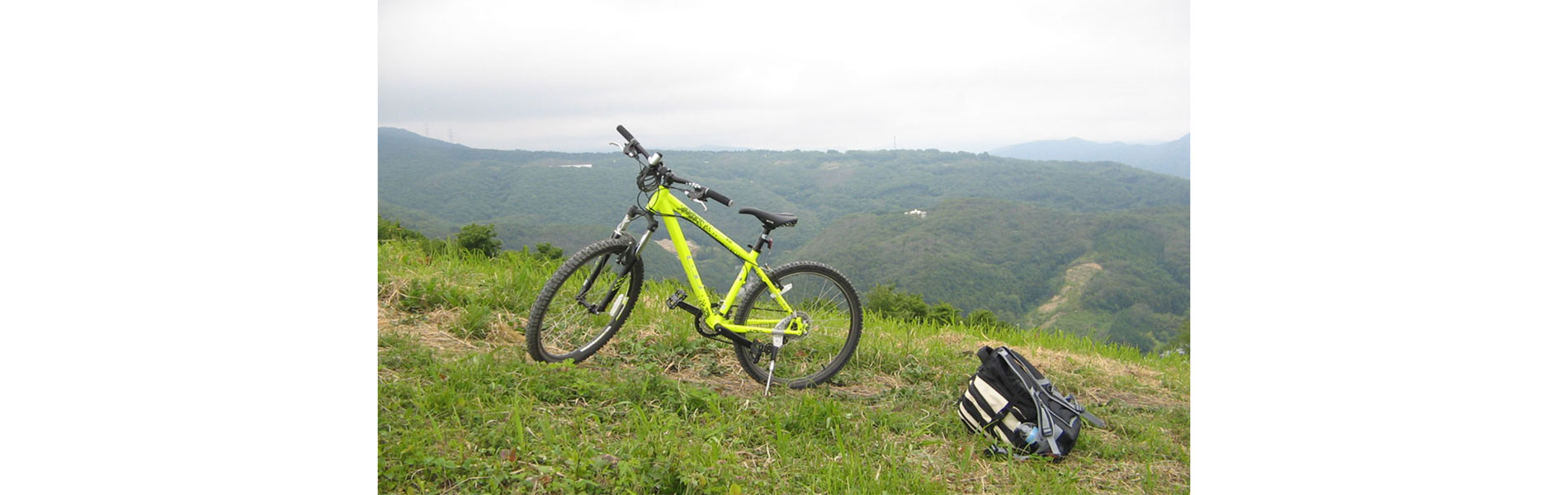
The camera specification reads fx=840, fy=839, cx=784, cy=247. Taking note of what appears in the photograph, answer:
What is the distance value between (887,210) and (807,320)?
6248mm

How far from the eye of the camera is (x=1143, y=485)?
2.77 metres

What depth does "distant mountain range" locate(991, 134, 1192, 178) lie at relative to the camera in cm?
985

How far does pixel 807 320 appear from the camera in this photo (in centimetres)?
336

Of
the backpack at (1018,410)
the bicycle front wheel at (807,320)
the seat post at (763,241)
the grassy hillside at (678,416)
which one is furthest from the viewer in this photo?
the bicycle front wheel at (807,320)

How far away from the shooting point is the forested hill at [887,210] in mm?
5359

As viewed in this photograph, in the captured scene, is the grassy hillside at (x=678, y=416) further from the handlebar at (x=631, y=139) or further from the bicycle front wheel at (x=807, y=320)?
the handlebar at (x=631, y=139)

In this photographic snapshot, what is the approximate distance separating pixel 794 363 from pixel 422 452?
5.62 feet

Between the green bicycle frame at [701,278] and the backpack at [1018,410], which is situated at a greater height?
the green bicycle frame at [701,278]

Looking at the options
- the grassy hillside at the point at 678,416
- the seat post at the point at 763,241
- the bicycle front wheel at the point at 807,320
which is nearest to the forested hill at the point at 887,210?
the seat post at the point at 763,241

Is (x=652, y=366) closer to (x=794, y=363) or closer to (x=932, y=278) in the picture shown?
(x=794, y=363)

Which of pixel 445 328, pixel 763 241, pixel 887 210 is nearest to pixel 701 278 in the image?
pixel 763 241

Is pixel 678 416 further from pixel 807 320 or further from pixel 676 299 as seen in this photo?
pixel 807 320

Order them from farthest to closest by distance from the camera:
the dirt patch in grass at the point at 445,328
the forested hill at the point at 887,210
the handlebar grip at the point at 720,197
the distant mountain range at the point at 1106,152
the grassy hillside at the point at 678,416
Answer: the distant mountain range at the point at 1106,152 → the forested hill at the point at 887,210 → the dirt patch in grass at the point at 445,328 → the handlebar grip at the point at 720,197 → the grassy hillside at the point at 678,416

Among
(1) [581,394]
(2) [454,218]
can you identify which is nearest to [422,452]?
(1) [581,394]
